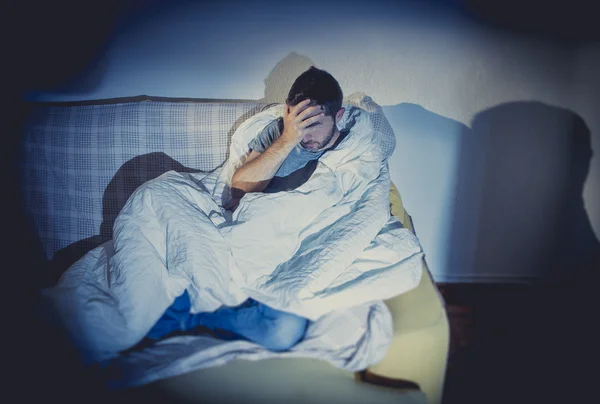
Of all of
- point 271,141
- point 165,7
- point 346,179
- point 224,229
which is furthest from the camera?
point 165,7

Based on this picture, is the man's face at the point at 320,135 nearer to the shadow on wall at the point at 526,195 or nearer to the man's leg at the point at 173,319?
the man's leg at the point at 173,319

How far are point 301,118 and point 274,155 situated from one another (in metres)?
0.12

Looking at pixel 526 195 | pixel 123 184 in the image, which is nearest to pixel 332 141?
pixel 123 184

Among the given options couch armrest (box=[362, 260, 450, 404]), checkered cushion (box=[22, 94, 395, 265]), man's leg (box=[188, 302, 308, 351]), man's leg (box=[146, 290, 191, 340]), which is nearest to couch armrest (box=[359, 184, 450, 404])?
couch armrest (box=[362, 260, 450, 404])

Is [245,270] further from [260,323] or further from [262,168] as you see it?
[262,168]

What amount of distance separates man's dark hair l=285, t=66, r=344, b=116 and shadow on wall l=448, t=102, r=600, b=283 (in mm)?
623

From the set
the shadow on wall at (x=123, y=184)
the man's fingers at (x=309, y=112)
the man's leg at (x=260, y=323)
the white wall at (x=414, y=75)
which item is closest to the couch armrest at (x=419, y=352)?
the man's leg at (x=260, y=323)

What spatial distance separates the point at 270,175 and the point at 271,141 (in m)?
0.13

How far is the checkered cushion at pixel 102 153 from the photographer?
3.85 ft

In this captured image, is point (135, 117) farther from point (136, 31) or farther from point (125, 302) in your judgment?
point (125, 302)

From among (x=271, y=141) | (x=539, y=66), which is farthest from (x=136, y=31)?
(x=539, y=66)

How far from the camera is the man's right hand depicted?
95 cm

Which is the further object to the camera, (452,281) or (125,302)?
(452,281)

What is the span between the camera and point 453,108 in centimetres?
130
